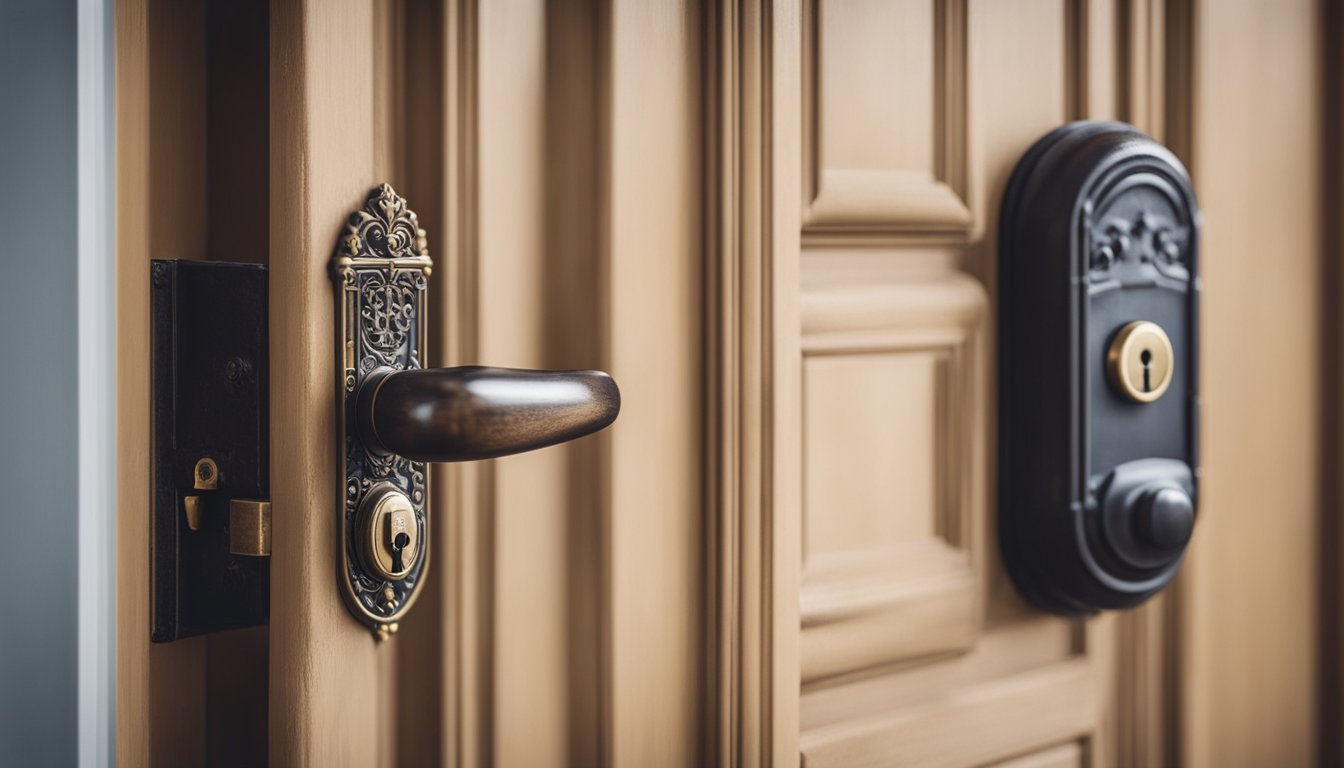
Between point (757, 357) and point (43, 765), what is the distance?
33 cm

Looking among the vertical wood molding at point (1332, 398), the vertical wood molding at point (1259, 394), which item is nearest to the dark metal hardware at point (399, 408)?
the vertical wood molding at point (1259, 394)

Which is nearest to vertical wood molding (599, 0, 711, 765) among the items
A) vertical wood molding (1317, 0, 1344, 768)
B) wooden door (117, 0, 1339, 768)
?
wooden door (117, 0, 1339, 768)

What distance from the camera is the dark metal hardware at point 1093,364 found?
2.07ft

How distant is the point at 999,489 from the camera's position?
2.17 ft

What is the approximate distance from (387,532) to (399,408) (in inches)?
2.2

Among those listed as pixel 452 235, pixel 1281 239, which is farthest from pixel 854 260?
pixel 1281 239

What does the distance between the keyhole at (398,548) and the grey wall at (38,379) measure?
0.11 m

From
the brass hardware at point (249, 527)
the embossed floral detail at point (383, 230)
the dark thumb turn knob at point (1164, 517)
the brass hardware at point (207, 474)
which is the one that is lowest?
A: the dark thumb turn knob at point (1164, 517)

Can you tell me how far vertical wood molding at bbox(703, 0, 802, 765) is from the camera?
0.54 m

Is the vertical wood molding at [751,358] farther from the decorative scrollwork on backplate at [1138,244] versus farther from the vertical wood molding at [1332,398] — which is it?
the vertical wood molding at [1332,398]

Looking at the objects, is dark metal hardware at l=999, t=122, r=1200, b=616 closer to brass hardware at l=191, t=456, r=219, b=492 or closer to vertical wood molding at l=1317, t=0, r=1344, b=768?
vertical wood molding at l=1317, t=0, r=1344, b=768

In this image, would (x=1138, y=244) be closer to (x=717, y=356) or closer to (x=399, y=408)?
(x=717, y=356)

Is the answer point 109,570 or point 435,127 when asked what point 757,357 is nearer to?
point 435,127

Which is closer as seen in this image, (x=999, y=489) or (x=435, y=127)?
(x=435, y=127)
